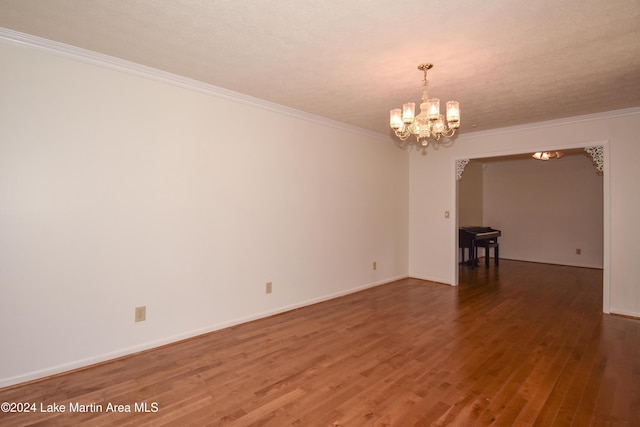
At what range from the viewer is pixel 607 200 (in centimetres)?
385

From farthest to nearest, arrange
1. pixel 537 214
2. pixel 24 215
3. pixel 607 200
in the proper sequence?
pixel 537 214
pixel 607 200
pixel 24 215

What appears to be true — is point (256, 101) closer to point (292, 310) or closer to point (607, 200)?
point (292, 310)

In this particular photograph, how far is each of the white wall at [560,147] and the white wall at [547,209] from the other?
3.12 meters

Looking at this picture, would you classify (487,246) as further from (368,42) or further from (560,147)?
(368,42)

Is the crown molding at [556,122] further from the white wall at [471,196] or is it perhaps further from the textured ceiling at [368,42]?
the white wall at [471,196]

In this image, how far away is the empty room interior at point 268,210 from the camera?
78.0 inches

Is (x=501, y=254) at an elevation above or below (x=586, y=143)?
below

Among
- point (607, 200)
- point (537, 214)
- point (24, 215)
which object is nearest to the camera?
point (24, 215)

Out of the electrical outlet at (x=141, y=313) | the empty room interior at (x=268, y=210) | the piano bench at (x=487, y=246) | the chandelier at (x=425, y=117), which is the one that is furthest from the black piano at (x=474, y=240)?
the electrical outlet at (x=141, y=313)

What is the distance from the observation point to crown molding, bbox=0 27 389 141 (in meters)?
2.19

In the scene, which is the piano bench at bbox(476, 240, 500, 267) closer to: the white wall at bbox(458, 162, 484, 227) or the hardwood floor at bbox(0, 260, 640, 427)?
the white wall at bbox(458, 162, 484, 227)

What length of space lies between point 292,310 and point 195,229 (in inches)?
62.0

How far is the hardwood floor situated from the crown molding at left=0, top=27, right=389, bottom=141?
2373mm

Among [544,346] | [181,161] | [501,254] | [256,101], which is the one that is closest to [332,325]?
[544,346]
